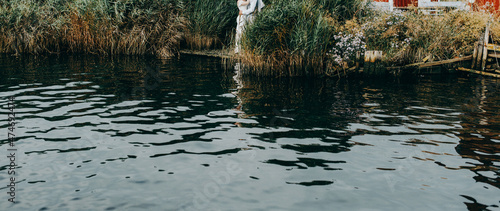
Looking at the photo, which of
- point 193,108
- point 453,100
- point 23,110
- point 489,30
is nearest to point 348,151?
point 193,108

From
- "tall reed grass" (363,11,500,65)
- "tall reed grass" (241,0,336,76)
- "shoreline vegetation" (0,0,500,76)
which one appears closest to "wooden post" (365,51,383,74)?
"shoreline vegetation" (0,0,500,76)

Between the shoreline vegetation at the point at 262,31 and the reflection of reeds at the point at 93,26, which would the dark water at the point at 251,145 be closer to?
the shoreline vegetation at the point at 262,31

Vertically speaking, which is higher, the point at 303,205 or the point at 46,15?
the point at 46,15

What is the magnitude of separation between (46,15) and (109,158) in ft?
44.9

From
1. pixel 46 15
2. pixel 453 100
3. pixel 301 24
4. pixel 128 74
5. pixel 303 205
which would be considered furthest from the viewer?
pixel 46 15

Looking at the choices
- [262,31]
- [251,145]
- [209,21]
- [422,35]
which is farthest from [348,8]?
[251,145]

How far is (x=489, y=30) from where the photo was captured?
15164 mm

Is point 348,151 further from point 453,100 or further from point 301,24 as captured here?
point 301,24

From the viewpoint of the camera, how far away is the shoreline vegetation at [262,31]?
1328 cm

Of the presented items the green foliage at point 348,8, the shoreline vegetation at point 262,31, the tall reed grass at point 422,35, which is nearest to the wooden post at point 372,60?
the shoreline vegetation at point 262,31

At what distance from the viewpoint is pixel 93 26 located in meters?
17.8

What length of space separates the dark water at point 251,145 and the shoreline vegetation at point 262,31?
1218 millimetres

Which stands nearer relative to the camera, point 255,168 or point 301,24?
point 255,168

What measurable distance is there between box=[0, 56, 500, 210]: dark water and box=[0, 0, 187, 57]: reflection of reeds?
18.3 ft
